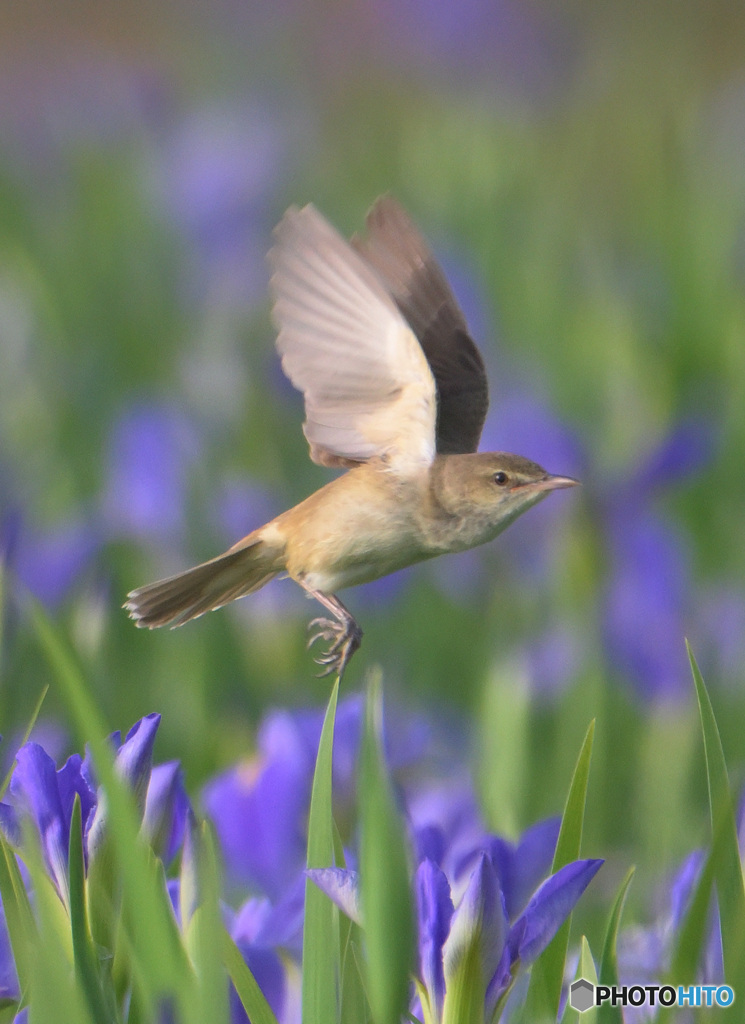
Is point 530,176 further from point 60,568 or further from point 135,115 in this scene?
point 60,568

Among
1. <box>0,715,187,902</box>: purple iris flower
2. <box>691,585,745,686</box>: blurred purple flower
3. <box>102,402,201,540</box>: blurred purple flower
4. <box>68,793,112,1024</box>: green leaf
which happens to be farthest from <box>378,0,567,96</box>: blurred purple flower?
<box>68,793,112,1024</box>: green leaf

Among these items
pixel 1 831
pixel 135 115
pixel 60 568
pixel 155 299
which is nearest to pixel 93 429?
pixel 155 299

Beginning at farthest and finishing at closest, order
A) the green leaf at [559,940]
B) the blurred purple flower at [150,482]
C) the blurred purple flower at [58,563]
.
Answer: the blurred purple flower at [150,482] < the blurred purple flower at [58,563] < the green leaf at [559,940]

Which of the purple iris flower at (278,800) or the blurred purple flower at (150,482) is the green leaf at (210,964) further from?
the blurred purple flower at (150,482)

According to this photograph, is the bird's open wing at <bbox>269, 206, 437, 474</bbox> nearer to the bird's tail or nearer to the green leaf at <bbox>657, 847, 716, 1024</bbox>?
the bird's tail

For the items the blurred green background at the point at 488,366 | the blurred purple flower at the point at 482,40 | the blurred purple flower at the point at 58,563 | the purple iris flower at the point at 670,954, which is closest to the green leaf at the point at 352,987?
the purple iris flower at the point at 670,954
